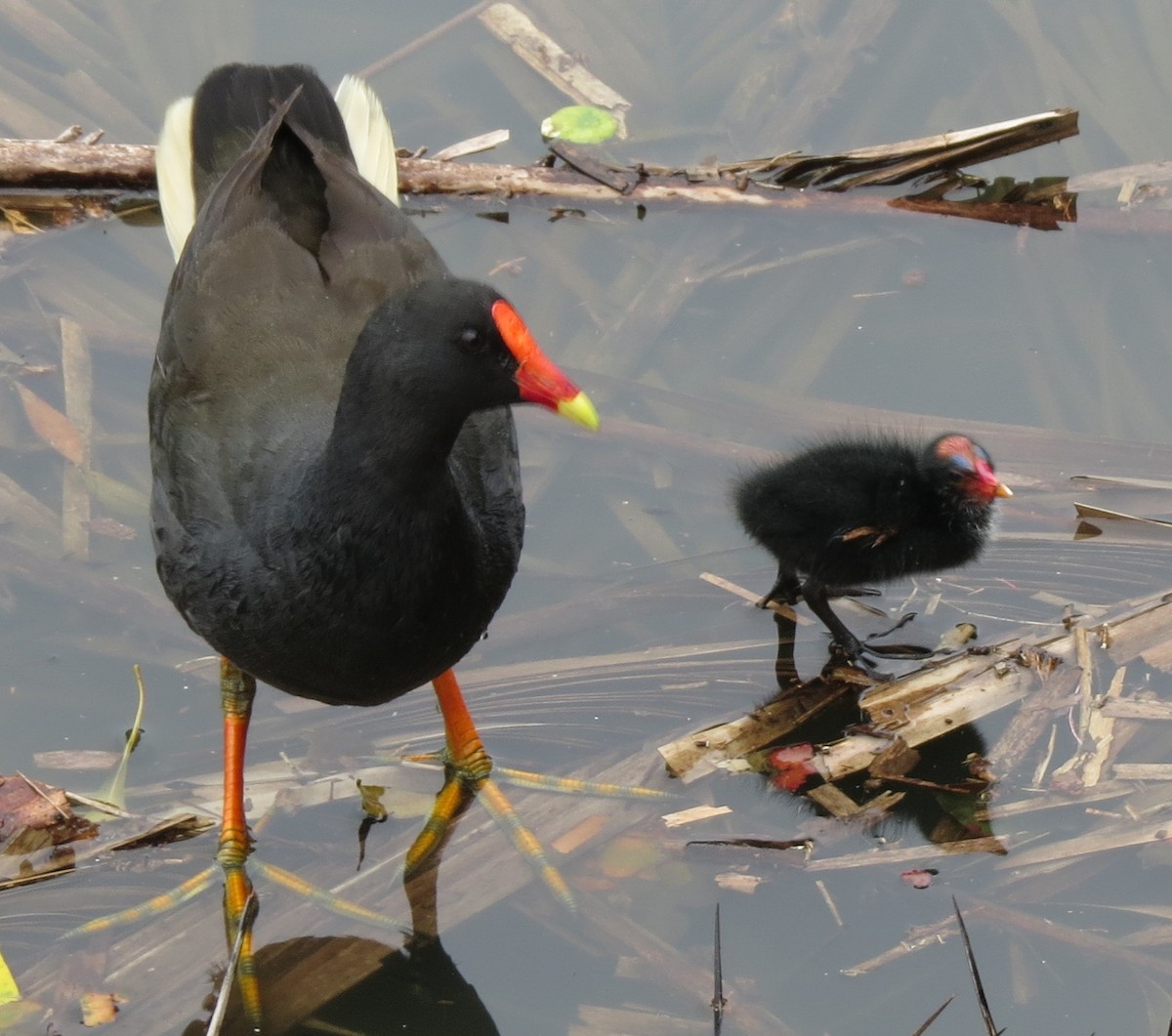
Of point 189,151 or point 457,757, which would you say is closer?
point 457,757

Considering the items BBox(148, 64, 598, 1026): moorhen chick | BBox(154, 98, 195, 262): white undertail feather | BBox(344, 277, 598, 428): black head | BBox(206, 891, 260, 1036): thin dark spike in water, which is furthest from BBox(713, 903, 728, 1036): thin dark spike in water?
BBox(154, 98, 195, 262): white undertail feather

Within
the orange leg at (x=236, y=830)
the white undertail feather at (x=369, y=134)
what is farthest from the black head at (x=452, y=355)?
the white undertail feather at (x=369, y=134)

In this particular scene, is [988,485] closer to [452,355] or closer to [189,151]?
[452,355]

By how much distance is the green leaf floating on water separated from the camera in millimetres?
5547

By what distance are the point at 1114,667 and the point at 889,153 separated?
207 centimetres

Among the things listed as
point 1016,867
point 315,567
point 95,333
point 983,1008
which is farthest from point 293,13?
point 983,1008

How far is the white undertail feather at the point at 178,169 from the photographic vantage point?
4332 millimetres

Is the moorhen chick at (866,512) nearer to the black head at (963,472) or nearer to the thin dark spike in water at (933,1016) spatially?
the black head at (963,472)

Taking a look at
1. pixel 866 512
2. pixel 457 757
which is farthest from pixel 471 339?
pixel 866 512

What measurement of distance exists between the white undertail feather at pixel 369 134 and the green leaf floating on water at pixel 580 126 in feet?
3.34

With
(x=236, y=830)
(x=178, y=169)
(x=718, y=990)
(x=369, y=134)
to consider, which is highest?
(x=369, y=134)

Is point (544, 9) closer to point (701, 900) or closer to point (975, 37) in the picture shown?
point (975, 37)

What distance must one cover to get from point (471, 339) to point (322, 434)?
0.56m

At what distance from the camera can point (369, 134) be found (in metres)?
4.62
